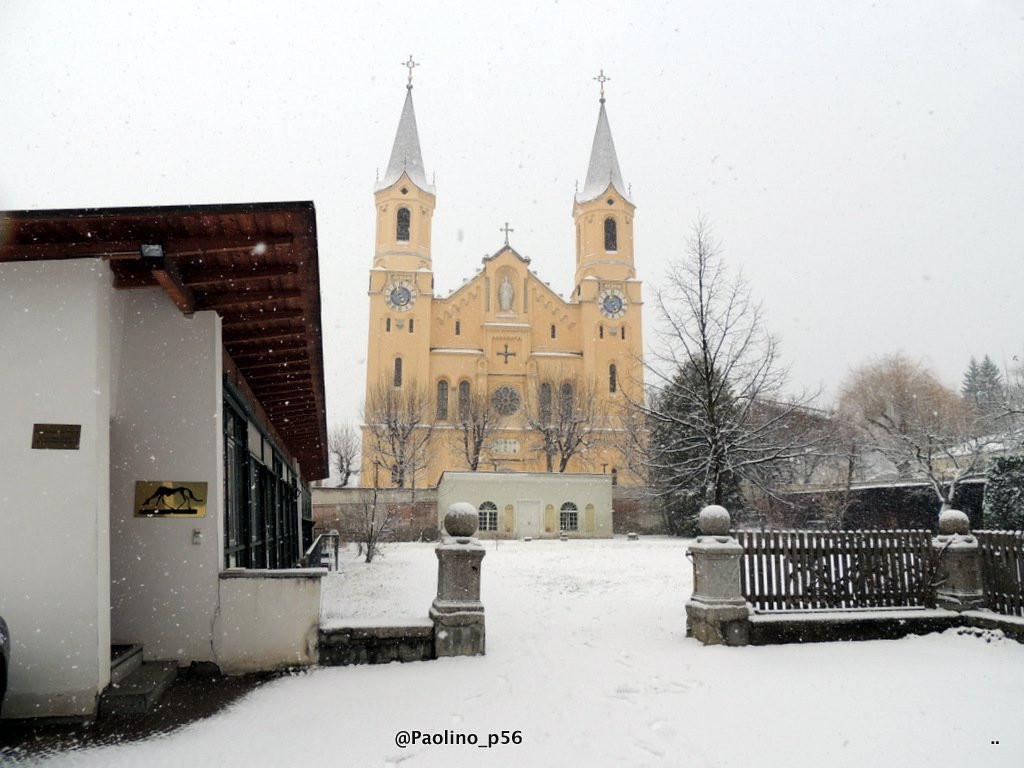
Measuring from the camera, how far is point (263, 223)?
596 centimetres

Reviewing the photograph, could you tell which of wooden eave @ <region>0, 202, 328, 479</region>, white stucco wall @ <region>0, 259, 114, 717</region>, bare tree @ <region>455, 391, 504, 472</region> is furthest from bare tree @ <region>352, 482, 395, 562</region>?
white stucco wall @ <region>0, 259, 114, 717</region>

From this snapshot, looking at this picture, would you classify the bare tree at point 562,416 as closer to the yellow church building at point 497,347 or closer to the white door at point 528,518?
the yellow church building at point 497,347

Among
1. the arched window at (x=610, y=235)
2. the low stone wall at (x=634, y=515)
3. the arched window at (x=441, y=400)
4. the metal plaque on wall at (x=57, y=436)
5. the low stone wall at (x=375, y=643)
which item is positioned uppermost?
the arched window at (x=610, y=235)

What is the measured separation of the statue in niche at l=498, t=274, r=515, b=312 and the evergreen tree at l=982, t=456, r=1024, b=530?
139ft

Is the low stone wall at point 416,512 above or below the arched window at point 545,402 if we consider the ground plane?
below

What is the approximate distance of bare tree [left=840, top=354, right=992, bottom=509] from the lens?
33438mm

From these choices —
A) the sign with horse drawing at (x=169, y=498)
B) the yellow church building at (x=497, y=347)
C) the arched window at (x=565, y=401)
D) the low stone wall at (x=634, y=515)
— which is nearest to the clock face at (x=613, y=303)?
the yellow church building at (x=497, y=347)

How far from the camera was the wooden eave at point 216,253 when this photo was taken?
18.0 ft

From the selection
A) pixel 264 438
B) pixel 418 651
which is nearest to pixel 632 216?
pixel 264 438

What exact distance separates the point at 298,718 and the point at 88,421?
2.70m

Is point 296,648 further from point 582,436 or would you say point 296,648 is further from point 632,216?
point 632,216

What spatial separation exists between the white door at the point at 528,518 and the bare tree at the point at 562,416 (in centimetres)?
886

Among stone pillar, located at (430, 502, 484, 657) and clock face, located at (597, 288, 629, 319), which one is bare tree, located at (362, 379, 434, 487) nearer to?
clock face, located at (597, 288, 629, 319)

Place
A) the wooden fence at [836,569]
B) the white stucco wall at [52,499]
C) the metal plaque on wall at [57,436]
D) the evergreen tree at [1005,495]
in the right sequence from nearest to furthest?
the white stucco wall at [52,499]
the metal plaque on wall at [57,436]
the wooden fence at [836,569]
the evergreen tree at [1005,495]
